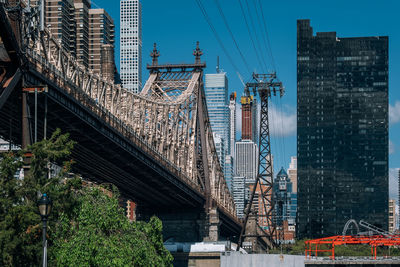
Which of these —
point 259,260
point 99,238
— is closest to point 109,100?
point 259,260

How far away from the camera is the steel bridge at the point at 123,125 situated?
4638cm

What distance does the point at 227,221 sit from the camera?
143750mm

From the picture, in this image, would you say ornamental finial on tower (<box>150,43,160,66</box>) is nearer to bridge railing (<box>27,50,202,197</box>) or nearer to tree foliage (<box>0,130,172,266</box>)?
bridge railing (<box>27,50,202,197</box>)

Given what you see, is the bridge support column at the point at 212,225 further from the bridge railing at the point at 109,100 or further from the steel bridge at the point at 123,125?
the bridge railing at the point at 109,100

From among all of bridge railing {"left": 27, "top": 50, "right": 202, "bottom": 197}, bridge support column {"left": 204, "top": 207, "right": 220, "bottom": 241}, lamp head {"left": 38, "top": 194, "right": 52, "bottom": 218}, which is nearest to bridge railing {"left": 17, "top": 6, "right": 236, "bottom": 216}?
bridge railing {"left": 27, "top": 50, "right": 202, "bottom": 197}

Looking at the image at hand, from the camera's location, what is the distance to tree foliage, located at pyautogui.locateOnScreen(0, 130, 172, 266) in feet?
124

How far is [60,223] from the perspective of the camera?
138 ft

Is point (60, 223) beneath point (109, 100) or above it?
beneath

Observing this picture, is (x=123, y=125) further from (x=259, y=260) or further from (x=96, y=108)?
(x=259, y=260)

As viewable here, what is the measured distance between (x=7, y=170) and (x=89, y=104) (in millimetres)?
26663

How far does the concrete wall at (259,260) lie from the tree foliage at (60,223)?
3708cm

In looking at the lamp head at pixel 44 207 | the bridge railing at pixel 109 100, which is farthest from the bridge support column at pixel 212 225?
the lamp head at pixel 44 207

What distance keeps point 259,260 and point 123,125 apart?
18.9 meters

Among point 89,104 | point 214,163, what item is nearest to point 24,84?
point 89,104
